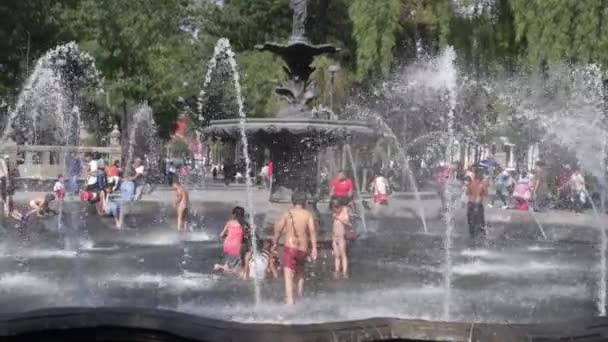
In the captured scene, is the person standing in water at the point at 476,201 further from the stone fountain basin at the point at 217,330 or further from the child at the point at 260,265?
the stone fountain basin at the point at 217,330

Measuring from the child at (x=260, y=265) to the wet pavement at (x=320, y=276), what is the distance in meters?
0.21

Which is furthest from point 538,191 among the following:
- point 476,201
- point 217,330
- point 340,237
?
point 217,330

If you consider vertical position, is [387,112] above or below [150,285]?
above

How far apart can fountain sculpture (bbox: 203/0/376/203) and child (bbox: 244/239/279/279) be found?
7.38 feet

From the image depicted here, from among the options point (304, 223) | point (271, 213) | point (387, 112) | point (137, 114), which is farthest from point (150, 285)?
point (137, 114)

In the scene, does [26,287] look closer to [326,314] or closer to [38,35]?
[326,314]

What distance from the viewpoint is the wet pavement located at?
819 centimetres

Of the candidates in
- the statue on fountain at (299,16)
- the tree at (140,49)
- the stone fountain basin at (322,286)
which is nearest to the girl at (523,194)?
the stone fountain basin at (322,286)

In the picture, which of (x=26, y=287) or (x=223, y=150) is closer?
(x=26, y=287)

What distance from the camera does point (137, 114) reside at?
152 ft

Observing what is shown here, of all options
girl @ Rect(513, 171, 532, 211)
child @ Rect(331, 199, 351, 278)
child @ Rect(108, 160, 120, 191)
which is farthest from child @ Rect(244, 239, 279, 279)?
girl @ Rect(513, 171, 532, 211)

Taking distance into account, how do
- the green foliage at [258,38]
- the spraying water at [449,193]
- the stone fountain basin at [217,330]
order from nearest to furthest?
the stone fountain basin at [217,330], the spraying water at [449,193], the green foliage at [258,38]

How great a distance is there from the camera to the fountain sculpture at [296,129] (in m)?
11.5

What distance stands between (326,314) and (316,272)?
2.78 metres
